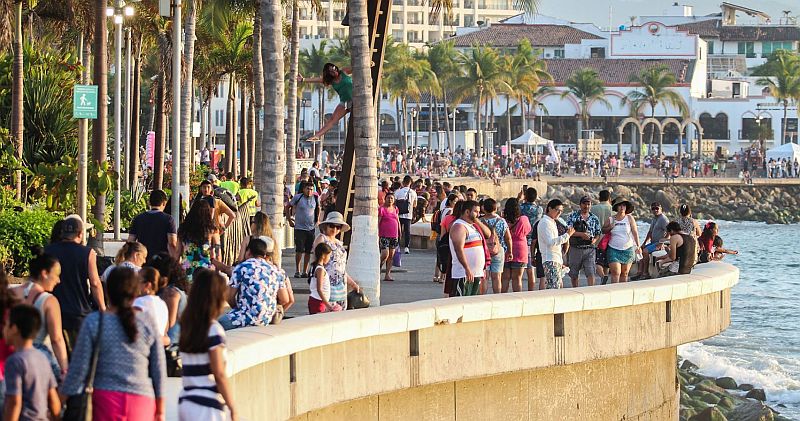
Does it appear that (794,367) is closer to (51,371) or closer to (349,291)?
(349,291)

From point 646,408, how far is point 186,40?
22077 millimetres

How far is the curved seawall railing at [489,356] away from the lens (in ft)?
39.5

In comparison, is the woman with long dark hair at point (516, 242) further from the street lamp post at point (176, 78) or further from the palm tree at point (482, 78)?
the palm tree at point (482, 78)

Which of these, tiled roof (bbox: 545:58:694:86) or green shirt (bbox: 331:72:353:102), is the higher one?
tiled roof (bbox: 545:58:694:86)

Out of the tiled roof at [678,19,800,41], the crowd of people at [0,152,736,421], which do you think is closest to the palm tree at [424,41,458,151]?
the tiled roof at [678,19,800,41]

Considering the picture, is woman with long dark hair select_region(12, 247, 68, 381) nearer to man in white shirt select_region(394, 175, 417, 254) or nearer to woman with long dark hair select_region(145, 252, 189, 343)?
woman with long dark hair select_region(145, 252, 189, 343)

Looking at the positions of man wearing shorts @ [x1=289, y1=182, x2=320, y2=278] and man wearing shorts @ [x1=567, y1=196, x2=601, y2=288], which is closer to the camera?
man wearing shorts @ [x1=567, y1=196, x2=601, y2=288]

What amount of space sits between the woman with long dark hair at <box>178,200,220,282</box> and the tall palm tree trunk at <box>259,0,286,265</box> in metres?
4.09

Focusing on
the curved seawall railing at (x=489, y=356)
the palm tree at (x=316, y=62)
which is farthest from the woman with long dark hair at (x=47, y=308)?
the palm tree at (x=316, y=62)

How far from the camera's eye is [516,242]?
59.9 feet

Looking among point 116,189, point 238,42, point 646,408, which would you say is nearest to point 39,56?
point 116,189

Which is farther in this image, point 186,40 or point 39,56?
point 186,40

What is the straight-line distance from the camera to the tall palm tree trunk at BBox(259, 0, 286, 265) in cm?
1845

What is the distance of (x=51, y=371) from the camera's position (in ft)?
24.4
